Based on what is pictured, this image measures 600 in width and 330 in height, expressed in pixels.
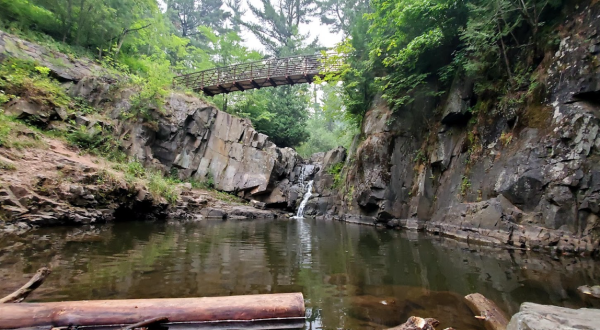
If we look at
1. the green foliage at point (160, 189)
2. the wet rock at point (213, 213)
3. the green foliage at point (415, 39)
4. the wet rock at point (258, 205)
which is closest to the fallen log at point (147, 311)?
the green foliage at point (160, 189)

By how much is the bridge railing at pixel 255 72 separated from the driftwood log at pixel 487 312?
17821 millimetres

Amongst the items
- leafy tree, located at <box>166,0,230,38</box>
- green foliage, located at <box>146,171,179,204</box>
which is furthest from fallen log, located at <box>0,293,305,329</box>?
leafy tree, located at <box>166,0,230,38</box>

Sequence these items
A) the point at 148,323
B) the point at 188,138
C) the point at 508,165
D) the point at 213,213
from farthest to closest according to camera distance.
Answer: the point at 188,138, the point at 213,213, the point at 508,165, the point at 148,323

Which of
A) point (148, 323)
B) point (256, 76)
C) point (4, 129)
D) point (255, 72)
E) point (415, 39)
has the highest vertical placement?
point (255, 72)

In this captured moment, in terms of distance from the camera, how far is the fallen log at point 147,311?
2.52 m

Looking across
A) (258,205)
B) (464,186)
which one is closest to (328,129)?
(258,205)

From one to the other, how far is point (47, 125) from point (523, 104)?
19195mm

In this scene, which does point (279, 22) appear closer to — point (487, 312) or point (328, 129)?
point (328, 129)

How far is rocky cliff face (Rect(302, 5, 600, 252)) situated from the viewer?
6922mm

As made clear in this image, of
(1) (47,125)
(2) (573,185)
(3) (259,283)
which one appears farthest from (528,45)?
(1) (47,125)

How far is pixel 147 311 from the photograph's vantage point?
8.89 feet

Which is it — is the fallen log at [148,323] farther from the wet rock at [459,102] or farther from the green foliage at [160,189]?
the wet rock at [459,102]

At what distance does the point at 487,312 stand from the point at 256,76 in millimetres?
21405

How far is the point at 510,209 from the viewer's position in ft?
26.8
